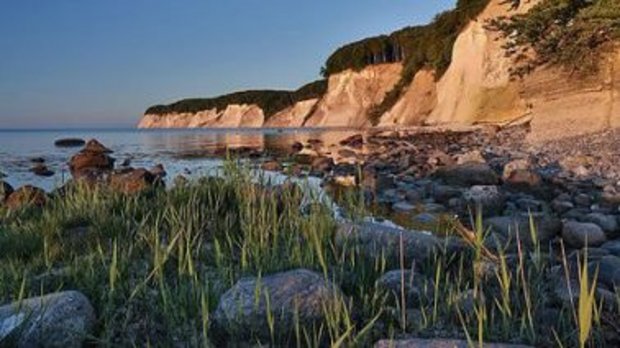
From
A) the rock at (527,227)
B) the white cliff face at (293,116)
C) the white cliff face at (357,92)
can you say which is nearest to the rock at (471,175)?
the rock at (527,227)

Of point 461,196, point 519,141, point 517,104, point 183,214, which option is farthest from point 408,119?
point 183,214

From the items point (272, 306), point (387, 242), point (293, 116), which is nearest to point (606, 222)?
point (387, 242)

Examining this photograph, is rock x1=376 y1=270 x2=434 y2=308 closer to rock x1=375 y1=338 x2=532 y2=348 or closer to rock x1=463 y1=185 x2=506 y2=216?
rock x1=375 y1=338 x2=532 y2=348

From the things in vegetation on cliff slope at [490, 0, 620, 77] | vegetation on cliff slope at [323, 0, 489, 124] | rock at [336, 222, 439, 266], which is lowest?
rock at [336, 222, 439, 266]

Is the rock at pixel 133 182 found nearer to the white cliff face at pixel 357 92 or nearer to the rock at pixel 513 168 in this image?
the rock at pixel 513 168

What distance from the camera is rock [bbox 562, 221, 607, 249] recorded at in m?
6.72

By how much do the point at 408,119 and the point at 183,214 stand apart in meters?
57.5

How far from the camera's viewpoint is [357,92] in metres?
86.8

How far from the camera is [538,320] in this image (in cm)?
350

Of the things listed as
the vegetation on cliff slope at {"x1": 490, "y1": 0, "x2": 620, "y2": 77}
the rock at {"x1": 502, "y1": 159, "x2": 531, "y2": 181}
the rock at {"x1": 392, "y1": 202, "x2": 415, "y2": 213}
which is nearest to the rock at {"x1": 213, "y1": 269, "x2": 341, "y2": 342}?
the rock at {"x1": 392, "y1": 202, "x2": 415, "y2": 213}

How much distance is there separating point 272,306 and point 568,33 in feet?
51.2

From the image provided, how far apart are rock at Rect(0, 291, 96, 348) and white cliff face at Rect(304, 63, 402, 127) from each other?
252ft

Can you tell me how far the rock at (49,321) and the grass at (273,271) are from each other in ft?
0.32

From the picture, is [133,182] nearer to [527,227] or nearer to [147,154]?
[527,227]
